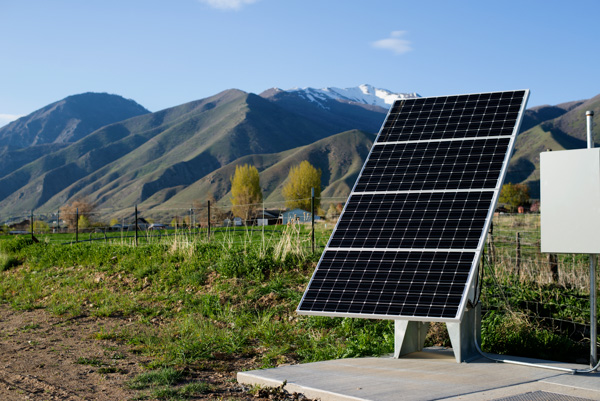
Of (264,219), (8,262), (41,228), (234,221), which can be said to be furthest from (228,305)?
(41,228)

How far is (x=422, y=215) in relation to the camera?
8266mm

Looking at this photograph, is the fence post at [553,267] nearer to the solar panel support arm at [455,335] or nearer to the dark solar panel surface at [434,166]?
the dark solar panel surface at [434,166]

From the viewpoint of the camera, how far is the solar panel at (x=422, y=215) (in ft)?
24.0

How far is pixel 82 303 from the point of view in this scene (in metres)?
14.7

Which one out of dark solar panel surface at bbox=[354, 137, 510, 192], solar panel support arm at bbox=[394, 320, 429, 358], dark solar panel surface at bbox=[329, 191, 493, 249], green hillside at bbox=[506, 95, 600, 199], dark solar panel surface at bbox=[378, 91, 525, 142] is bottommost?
solar panel support arm at bbox=[394, 320, 429, 358]

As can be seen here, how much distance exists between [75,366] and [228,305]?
4.20m

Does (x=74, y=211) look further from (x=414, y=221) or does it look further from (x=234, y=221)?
(x=414, y=221)

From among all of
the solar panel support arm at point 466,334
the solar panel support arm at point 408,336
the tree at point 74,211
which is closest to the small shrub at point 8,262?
the solar panel support arm at point 408,336

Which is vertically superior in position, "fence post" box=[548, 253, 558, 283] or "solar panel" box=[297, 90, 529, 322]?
"solar panel" box=[297, 90, 529, 322]

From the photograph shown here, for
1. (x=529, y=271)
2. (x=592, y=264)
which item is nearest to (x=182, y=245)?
(x=529, y=271)

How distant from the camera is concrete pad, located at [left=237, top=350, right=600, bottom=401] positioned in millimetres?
6215

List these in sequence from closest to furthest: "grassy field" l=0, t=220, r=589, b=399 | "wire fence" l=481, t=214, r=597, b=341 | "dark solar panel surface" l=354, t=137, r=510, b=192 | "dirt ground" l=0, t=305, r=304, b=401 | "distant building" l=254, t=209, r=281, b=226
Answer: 1. "dirt ground" l=0, t=305, r=304, b=401
2. "dark solar panel surface" l=354, t=137, r=510, b=192
3. "grassy field" l=0, t=220, r=589, b=399
4. "wire fence" l=481, t=214, r=597, b=341
5. "distant building" l=254, t=209, r=281, b=226

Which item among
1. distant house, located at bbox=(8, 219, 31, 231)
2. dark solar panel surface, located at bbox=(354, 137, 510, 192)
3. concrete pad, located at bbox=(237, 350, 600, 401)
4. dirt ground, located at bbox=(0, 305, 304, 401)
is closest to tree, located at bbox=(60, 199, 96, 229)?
distant house, located at bbox=(8, 219, 31, 231)

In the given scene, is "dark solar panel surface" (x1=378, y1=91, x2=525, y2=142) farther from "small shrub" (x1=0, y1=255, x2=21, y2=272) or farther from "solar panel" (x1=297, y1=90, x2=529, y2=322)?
"small shrub" (x1=0, y1=255, x2=21, y2=272)
